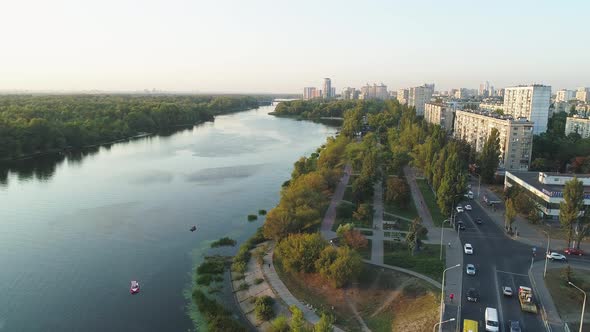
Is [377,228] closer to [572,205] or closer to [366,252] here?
[366,252]

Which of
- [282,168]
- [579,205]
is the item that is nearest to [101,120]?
[282,168]

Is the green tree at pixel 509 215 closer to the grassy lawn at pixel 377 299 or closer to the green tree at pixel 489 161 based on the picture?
the grassy lawn at pixel 377 299

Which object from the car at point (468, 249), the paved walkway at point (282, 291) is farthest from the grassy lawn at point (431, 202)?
the paved walkway at point (282, 291)

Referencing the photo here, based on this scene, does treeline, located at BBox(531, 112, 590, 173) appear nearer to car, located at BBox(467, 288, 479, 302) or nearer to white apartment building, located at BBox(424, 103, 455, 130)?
white apartment building, located at BBox(424, 103, 455, 130)

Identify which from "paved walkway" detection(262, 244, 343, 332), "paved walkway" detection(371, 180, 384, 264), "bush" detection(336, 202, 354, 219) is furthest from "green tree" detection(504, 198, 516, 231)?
"paved walkway" detection(262, 244, 343, 332)

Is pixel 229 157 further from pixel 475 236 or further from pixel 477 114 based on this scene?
pixel 475 236

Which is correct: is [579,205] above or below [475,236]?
above

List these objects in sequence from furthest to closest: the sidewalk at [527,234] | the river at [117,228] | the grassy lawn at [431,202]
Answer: the grassy lawn at [431,202] < the sidewalk at [527,234] < the river at [117,228]
